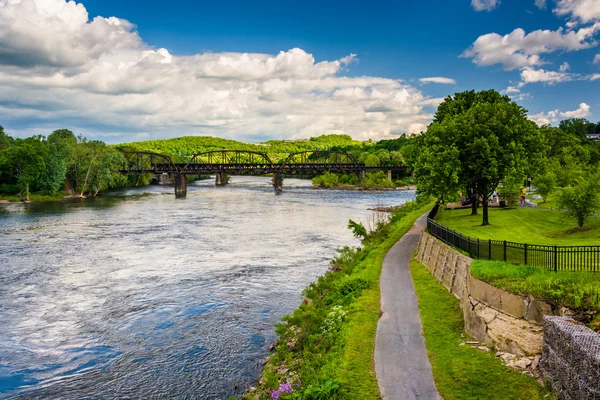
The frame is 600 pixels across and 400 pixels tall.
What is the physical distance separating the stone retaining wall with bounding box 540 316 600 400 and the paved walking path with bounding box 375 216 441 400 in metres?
3.19

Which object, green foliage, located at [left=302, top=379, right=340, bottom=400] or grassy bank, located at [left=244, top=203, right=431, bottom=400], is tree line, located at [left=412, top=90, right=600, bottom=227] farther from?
green foliage, located at [left=302, top=379, right=340, bottom=400]

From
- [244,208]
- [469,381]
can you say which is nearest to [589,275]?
[469,381]

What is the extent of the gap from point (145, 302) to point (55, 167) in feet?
244

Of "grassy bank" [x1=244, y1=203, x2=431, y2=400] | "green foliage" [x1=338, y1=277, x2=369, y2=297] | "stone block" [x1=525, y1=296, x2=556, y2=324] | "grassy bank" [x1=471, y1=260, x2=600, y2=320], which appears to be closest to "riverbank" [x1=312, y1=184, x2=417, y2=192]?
"grassy bank" [x1=244, y1=203, x2=431, y2=400]

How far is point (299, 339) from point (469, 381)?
7.97 m

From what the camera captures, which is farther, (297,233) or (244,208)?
(244,208)

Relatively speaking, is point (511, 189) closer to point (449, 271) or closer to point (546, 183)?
point (546, 183)

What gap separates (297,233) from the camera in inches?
2094

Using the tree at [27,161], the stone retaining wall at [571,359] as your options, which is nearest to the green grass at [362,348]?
the stone retaining wall at [571,359]

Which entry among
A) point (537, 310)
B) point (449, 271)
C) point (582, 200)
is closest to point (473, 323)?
point (537, 310)

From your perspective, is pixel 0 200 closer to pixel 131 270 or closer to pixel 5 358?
pixel 131 270

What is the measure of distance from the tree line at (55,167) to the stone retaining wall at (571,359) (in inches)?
3536

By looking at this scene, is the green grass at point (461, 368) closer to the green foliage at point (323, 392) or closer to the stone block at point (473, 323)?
the stone block at point (473, 323)

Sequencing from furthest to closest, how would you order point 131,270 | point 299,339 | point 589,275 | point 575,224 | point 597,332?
point 131,270 → point 575,224 → point 299,339 → point 589,275 → point 597,332
